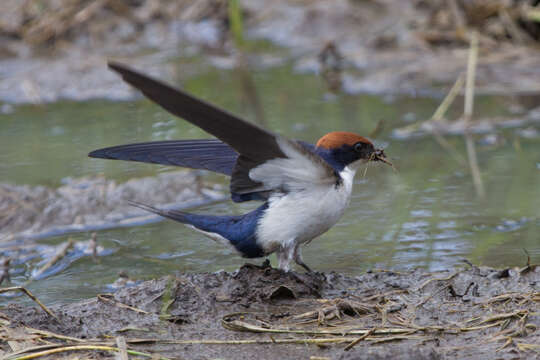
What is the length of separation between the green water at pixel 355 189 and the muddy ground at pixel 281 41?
37 cm

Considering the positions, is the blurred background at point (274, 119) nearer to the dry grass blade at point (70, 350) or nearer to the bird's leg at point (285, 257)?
the bird's leg at point (285, 257)

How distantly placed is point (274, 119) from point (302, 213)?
3.70m

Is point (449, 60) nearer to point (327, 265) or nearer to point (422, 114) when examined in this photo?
point (422, 114)

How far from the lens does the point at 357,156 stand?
3.64 m

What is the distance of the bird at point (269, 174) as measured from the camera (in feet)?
10.2

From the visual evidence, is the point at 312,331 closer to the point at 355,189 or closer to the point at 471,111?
the point at 355,189

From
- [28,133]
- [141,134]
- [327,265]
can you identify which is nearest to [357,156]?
[327,265]

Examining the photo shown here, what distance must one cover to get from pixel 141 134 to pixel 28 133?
3.64ft

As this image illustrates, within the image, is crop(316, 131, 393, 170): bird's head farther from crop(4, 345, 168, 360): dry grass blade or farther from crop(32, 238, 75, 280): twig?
crop(32, 238, 75, 280): twig

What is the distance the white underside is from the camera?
11.2 ft

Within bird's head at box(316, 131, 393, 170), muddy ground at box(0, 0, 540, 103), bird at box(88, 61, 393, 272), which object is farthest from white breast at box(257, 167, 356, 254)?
muddy ground at box(0, 0, 540, 103)

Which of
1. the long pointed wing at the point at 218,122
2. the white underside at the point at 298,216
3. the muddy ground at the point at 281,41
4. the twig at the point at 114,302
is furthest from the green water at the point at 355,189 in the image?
the long pointed wing at the point at 218,122

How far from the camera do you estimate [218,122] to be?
293 cm

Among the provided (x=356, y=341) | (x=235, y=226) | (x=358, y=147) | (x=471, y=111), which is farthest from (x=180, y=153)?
(x=471, y=111)
